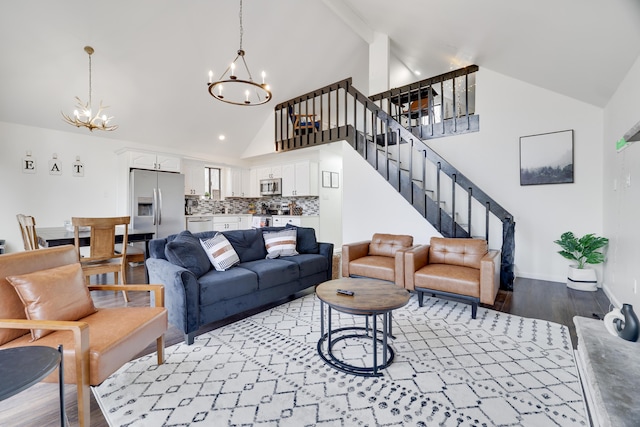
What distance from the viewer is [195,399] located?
168 centimetres

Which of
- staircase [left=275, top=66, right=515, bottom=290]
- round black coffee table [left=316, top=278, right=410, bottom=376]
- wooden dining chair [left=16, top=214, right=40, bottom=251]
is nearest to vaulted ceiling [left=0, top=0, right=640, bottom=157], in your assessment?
staircase [left=275, top=66, right=515, bottom=290]

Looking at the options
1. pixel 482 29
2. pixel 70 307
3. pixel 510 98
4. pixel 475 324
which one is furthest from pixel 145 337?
pixel 510 98

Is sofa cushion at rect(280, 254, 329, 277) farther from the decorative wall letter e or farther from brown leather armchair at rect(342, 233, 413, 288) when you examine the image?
the decorative wall letter e

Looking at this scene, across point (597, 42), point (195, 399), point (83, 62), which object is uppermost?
point (83, 62)

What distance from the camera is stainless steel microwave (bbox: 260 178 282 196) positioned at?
737cm

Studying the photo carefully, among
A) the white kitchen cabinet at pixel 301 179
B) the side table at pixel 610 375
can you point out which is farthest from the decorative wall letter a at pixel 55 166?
the side table at pixel 610 375

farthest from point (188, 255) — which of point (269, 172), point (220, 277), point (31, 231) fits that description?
point (269, 172)

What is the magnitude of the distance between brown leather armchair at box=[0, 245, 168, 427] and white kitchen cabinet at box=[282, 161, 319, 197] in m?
5.07

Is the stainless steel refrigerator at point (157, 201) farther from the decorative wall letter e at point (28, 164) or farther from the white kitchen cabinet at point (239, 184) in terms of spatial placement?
the white kitchen cabinet at point (239, 184)

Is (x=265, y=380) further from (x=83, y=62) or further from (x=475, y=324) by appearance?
(x=83, y=62)

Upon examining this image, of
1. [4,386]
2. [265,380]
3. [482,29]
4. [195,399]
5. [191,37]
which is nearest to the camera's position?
[4,386]

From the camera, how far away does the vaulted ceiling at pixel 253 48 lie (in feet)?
9.27

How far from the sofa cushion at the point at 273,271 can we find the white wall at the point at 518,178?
2.23m

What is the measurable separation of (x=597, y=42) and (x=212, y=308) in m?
4.23
